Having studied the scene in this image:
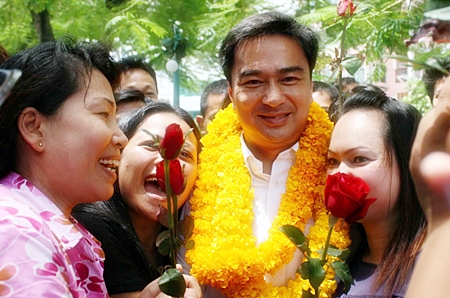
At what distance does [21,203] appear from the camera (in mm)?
1199

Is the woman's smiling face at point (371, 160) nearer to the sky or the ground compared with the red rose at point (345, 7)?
nearer to the ground

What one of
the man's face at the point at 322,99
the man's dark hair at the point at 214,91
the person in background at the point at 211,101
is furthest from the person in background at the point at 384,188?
the man's dark hair at the point at 214,91

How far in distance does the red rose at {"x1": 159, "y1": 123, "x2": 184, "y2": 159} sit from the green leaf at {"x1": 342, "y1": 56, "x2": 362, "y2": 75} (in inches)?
43.4

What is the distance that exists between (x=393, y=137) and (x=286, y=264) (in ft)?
2.30

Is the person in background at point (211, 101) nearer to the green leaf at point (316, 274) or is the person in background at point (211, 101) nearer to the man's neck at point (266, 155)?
the man's neck at point (266, 155)

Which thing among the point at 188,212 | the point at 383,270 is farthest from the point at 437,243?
the point at 188,212

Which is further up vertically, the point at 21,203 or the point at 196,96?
the point at 21,203

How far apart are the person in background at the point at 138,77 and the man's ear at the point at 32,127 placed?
2874 millimetres

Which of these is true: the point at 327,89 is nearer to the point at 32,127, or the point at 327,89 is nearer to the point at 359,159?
the point at 359,159

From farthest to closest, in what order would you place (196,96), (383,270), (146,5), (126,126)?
(196,96) → (146,5) → (126,126) → (383,270)

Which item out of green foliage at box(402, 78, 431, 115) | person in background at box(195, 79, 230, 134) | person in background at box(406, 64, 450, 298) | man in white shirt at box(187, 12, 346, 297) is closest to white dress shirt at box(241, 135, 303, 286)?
man in white shirt at box(187, 12, 346, 297)

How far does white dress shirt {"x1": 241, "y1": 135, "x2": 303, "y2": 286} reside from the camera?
222 cm

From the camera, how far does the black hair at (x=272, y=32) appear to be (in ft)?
7.53

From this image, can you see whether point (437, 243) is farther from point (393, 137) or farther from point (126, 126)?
point (126, 126)
